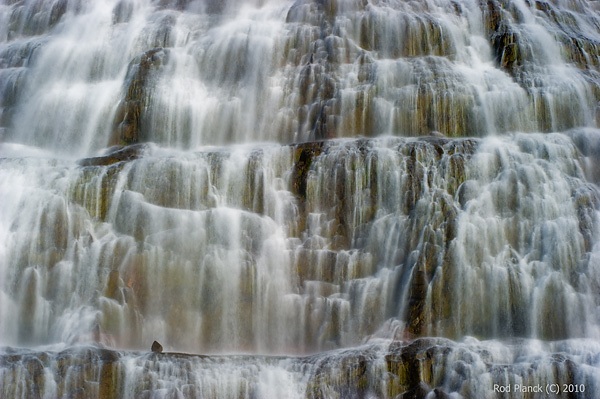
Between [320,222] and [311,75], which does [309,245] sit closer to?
[320,222]

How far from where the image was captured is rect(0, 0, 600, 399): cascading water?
14.4 meters

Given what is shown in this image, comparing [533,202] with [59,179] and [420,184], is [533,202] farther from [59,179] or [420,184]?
[59,179]

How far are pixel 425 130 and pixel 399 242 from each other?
4.52 m

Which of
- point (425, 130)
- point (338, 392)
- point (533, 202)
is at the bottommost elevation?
point (338, 392)

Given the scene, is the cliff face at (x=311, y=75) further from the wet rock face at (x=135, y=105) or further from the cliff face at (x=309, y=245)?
the cliff face at (x=309, y=245)

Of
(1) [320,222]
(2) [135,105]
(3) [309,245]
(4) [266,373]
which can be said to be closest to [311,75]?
(2) [135,105]

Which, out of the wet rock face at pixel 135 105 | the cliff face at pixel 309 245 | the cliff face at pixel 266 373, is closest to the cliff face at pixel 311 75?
the wet rock face at pixel 135 105

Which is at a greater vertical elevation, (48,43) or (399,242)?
(48,43)

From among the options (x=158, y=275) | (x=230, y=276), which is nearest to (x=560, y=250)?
(x=230, y=276)

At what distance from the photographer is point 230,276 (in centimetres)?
1744

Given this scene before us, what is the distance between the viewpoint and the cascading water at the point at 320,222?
47.3ft

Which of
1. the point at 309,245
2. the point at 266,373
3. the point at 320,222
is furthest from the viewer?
the point at 320,222

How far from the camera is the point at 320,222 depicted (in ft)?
58.9

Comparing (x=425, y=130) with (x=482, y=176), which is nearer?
(x=482, y=176)
